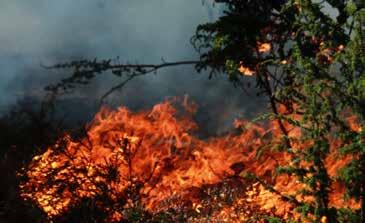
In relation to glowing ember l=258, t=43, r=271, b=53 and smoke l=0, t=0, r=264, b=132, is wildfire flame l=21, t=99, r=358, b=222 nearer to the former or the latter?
glowing ember l=258, t=43, r=271, b=53

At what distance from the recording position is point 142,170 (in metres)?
13.5

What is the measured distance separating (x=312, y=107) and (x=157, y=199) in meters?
11.1

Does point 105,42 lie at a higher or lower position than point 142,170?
higher

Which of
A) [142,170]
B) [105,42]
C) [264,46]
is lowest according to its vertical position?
[264,46]

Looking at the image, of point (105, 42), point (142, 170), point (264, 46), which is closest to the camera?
point (264, 46)

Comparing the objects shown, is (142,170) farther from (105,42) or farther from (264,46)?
(105,42)


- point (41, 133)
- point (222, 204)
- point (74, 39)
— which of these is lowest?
point (222, 204)

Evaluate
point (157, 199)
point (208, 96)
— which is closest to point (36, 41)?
point (208, 96)

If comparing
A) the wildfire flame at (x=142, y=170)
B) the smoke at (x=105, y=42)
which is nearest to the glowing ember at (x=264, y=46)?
the wildfire flame at (x=142, y=170)

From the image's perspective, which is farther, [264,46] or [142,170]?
[142,170]

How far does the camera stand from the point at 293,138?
4.01 meters

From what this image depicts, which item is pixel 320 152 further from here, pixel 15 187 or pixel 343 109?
pixel 15 187

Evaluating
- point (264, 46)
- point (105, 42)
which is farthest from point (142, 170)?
point (105, 42)

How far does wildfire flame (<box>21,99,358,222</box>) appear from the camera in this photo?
10.5 meters
